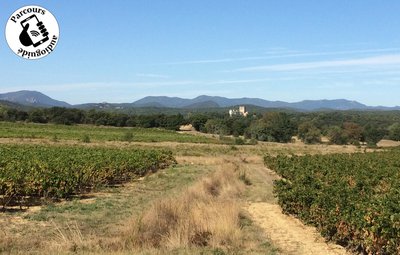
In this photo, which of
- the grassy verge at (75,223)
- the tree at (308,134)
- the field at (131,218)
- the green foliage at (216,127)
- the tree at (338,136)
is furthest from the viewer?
the green foliage at (216,127)

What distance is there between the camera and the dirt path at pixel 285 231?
1147 centimetres

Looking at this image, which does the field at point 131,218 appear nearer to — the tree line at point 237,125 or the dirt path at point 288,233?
the dirt path at point 288,233

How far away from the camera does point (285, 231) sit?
45.3ft

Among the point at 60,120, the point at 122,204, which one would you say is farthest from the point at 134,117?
the point at 122,204

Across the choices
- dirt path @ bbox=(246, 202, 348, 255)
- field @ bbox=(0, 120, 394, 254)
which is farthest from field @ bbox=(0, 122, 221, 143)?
dirt path @ bbox=(246, 202, 348, 255)

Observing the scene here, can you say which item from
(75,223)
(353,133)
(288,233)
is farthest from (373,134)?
(75,223)

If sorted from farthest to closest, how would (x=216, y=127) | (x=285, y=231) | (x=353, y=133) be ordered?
(x=216, y=127)
(x=353, y=133)
(x=285, y=231)

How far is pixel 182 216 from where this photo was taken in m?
11.5

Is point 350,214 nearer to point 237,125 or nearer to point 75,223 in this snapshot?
point 75,223

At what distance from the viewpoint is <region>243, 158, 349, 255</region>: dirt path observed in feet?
37.6

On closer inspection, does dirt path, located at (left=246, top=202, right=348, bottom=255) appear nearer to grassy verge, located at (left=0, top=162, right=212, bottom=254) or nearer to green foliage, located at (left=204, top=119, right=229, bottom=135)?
grassy verge, located at (left=0, top=162, right=212, bottom=254)

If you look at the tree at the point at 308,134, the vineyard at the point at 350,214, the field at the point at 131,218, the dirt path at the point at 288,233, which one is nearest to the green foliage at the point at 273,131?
the tree at the point at 308,134

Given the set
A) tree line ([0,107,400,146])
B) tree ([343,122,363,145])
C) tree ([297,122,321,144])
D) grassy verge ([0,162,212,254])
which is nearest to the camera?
grassy verge ([0,162,212,254])

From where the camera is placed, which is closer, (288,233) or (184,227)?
(184,227)
